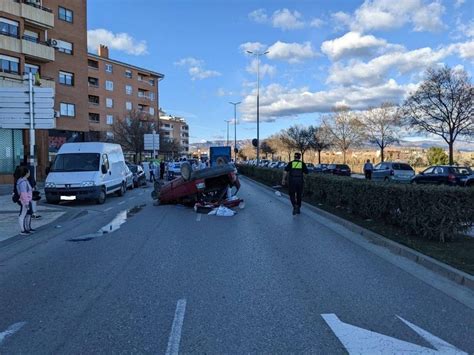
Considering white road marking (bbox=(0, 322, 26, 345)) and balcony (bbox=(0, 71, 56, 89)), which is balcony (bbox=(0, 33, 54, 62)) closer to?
balcony (bbox=(0, 71, 56, 89))

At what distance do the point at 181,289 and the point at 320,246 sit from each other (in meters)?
3.81

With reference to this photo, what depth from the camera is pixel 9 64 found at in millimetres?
31219

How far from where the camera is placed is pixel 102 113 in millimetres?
71188

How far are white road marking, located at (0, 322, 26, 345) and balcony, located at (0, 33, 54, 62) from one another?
30899 millimetres

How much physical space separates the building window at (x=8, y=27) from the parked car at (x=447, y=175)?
28.9 meters

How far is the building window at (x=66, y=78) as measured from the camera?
38.1m

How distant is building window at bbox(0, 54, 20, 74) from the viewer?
101 feet

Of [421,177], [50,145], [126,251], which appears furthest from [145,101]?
[126,251]

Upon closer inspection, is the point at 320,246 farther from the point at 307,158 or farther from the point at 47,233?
the point at 307,158

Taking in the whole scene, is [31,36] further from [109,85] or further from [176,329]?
[109,85]

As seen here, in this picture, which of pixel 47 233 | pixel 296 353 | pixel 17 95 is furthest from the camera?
pixel 17 95

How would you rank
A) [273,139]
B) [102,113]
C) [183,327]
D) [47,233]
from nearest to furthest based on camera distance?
[183,327] < [47,233] < [102,113] < [273,139]

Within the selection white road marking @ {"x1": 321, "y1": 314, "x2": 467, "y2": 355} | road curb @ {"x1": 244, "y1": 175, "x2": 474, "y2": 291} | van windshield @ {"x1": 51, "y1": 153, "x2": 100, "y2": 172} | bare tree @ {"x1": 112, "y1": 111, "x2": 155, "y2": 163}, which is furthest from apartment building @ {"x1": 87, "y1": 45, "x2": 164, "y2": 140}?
white road marking @ {"x1": 321, "y1": 314, "x2": 467, "y2": 355}

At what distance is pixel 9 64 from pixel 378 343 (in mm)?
33467
